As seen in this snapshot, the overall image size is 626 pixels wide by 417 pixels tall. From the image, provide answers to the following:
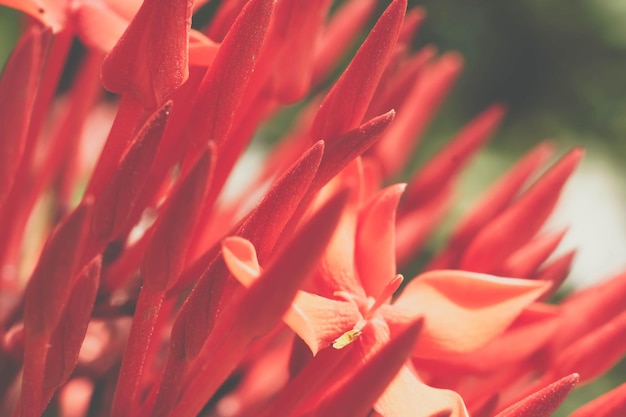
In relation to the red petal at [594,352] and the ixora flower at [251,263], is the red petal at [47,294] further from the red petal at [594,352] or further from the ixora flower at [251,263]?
the red petal at [594,352]

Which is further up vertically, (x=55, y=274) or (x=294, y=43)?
(x=294, y=43)

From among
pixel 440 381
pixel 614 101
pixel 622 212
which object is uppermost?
pixel 614 101

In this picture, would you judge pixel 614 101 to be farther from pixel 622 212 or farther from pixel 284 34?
pixel 284 34

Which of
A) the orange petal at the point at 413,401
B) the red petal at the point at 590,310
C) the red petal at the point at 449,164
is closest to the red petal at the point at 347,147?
the orange petal at the point at 413,401

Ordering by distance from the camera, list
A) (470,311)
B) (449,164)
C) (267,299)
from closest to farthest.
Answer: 1. (267,299)
2. (470,311)
3. (449,164)

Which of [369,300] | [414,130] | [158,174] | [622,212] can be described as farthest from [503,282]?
[622,212]

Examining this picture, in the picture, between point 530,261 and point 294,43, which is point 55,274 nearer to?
point 294,43

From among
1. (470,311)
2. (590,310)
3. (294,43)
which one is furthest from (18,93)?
(590,310)

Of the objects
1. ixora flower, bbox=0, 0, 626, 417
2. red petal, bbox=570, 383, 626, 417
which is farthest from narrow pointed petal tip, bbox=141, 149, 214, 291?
red petal, bbox=570, 383, 626, 417
